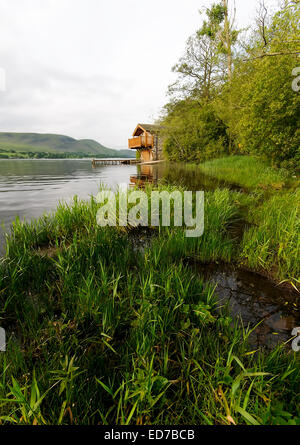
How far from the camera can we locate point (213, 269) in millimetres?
3912

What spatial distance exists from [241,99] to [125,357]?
15.3 meters

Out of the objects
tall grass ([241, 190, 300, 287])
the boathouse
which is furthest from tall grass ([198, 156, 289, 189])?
the boathouse

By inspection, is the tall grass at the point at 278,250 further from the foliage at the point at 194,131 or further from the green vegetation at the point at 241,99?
the foliage at the point at 194,131

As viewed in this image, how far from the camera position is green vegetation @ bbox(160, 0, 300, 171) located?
9133 mm

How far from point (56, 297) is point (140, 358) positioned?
1840 millimetres

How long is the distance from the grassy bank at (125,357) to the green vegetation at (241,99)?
9.58 meters

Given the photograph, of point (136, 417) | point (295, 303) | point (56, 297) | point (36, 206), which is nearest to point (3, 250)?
point (56, 297)

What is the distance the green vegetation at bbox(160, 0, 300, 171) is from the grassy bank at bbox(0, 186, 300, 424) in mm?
9579

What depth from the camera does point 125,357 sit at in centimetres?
194

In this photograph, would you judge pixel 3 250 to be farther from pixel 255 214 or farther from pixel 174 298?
pixel 255 214

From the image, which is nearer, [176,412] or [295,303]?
[176,412]

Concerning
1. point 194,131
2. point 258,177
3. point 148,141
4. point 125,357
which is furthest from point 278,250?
point 148,141

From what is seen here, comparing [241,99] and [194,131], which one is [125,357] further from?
[194,131]
